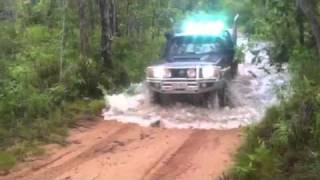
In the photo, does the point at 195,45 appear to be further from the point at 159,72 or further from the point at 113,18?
the point at 113,18

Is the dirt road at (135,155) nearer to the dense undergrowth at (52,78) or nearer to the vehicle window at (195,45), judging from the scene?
the dense undergrowth at (52,78)

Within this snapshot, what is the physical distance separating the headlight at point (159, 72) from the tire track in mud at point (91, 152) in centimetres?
157

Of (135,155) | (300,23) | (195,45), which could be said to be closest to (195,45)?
(195,45)

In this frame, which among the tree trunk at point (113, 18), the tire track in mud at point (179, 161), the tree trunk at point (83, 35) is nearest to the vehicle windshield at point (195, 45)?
the tree trunk at point (83, 35)

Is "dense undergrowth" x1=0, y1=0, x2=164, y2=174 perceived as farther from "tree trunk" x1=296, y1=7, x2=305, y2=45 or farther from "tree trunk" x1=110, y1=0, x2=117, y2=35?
"tree trunk" x1=296, y1=7, x2=305, y2=45

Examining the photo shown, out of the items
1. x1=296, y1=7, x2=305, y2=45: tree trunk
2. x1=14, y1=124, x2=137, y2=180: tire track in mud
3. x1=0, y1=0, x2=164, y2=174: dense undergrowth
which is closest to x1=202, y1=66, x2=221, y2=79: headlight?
x1=14, y1=124, x2=137, y2=180: tire track in mud

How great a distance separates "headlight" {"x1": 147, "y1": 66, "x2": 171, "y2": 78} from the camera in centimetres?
1246

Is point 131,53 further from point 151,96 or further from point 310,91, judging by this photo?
point 310,91

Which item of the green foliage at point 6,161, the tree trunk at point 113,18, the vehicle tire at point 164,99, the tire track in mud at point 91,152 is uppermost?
the tree trunk at point 113,18

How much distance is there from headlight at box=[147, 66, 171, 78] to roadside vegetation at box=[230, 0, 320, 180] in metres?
2.86

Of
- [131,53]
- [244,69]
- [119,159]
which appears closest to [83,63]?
[131,53]

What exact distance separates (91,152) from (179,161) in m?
1.65

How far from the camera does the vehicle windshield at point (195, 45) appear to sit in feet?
45.5

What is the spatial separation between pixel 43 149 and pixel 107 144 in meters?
1.17
